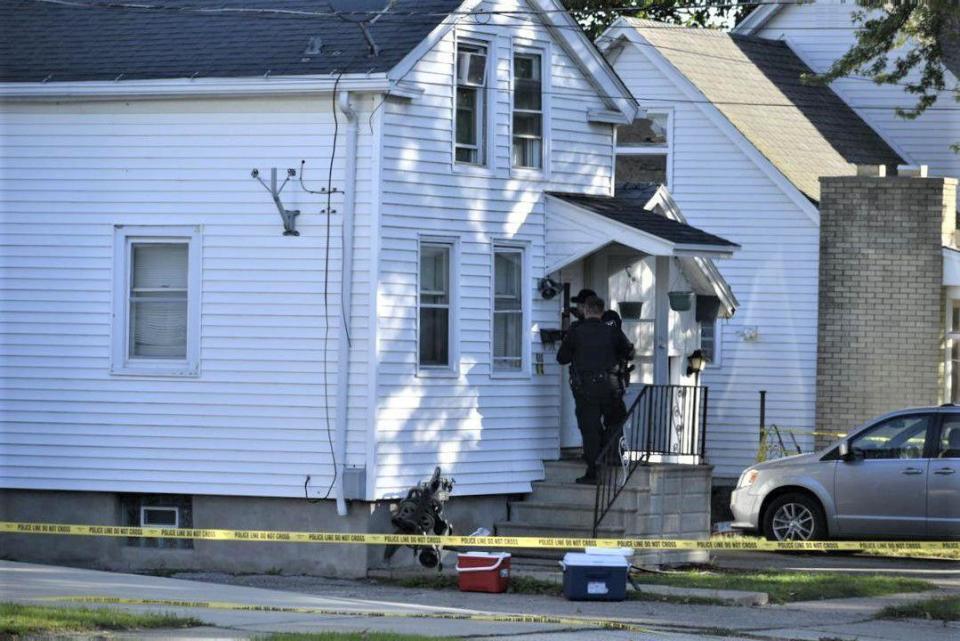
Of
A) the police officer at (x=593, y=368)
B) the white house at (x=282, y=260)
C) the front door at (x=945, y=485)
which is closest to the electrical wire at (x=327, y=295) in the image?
the white house at (x=282, y=260)

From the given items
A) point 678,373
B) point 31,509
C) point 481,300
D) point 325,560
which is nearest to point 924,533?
point 678,373

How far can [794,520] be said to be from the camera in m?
20.6

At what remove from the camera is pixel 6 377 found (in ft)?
61.3

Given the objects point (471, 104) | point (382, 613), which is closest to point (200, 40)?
point (471, 104)

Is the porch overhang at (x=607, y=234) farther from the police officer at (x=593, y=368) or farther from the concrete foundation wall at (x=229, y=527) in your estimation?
the concrete foundation wall at (x=229, y=527)

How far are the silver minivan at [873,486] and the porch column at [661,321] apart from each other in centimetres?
179

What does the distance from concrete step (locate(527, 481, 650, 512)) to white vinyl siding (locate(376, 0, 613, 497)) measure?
20 cm

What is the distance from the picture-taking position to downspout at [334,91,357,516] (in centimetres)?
1745

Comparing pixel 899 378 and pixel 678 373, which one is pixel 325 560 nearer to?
pixel 678 373

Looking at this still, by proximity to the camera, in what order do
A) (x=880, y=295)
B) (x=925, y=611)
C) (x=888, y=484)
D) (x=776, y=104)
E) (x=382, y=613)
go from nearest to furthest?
(x=382, y=613) < (x=925, y=611) < (x=888, y=484) < (x=880, y=295) < (x=776, y=104)

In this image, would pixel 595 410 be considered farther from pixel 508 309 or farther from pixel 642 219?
pixel 642 219

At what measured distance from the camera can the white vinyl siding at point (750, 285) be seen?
2694 cm

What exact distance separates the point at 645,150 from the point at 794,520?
903cm

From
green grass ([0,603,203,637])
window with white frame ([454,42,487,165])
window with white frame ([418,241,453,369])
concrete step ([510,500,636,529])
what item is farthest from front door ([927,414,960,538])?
green grass ([0,603,203,637])
